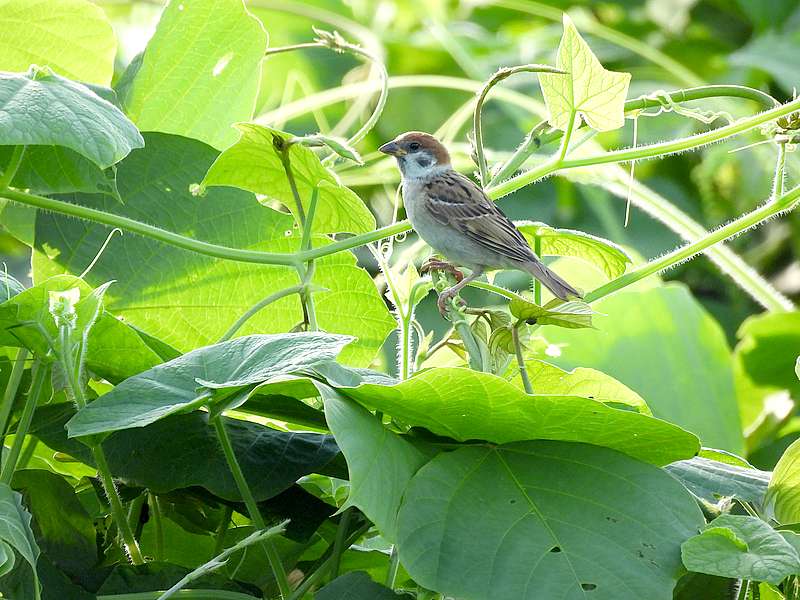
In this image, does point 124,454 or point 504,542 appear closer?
point 504,542

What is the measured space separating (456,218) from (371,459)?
2.88 feet

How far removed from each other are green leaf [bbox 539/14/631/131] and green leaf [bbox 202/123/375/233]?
235 millimetres

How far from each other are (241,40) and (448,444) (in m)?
0.65

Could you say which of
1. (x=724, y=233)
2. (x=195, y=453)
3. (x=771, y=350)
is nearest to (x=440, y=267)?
(x=724, y=233)

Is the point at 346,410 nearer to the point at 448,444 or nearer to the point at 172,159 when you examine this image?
the point at 448,444

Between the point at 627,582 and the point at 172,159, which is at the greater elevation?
the point at 172,159

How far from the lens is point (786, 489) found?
1.01m

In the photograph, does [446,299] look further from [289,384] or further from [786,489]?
[786,489]

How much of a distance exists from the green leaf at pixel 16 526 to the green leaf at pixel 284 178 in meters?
0.42

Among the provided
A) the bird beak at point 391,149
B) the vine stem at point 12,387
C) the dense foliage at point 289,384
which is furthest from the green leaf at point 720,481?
the bird beak at point 391,149

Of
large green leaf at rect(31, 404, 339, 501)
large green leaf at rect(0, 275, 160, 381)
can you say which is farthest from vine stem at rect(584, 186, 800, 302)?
large green leaf at rect(0, 275, 160, 381)

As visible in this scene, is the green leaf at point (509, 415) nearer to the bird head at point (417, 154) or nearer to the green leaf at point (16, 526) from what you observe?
the green leaf at point (16, 526)

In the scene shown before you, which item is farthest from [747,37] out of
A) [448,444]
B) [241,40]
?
[448,444]

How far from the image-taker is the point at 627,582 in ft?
2.88
